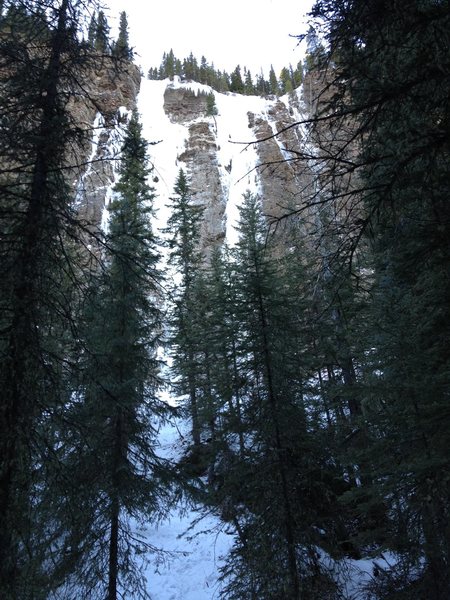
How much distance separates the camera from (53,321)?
3.68 metres

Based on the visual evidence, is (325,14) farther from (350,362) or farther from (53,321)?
(350,362)

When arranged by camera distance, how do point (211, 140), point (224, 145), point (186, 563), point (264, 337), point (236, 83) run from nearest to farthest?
1. point (264, 337)
2. point (186, 563)
3. point (224, 145)
4. point (211, 140)
5. point (236, 83)

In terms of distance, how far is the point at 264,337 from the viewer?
9.29 m

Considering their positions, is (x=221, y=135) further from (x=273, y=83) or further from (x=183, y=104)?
(x=273, y=83)

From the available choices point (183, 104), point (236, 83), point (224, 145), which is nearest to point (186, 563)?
point (224, 145)

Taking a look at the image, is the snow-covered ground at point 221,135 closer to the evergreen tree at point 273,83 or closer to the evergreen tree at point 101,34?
the evergreen tree at point 273,83

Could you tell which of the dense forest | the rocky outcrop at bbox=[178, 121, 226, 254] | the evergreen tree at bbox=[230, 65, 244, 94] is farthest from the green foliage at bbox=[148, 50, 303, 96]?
the dense forest

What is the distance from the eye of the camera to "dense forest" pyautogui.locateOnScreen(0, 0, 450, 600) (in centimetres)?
316

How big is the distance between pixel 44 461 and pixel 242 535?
7178mm

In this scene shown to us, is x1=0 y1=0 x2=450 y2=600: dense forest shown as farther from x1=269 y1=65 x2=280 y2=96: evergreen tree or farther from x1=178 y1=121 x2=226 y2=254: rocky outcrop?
x1=269 y1=65 x2=280 y2=96: evergreen tree

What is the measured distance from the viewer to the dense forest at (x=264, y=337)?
10.4 feet

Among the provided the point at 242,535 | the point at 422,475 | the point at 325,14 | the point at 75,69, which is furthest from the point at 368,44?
the point at 242,535

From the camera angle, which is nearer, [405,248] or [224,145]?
[405,248]

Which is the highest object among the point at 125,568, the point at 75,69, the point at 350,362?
the point at 350,362
